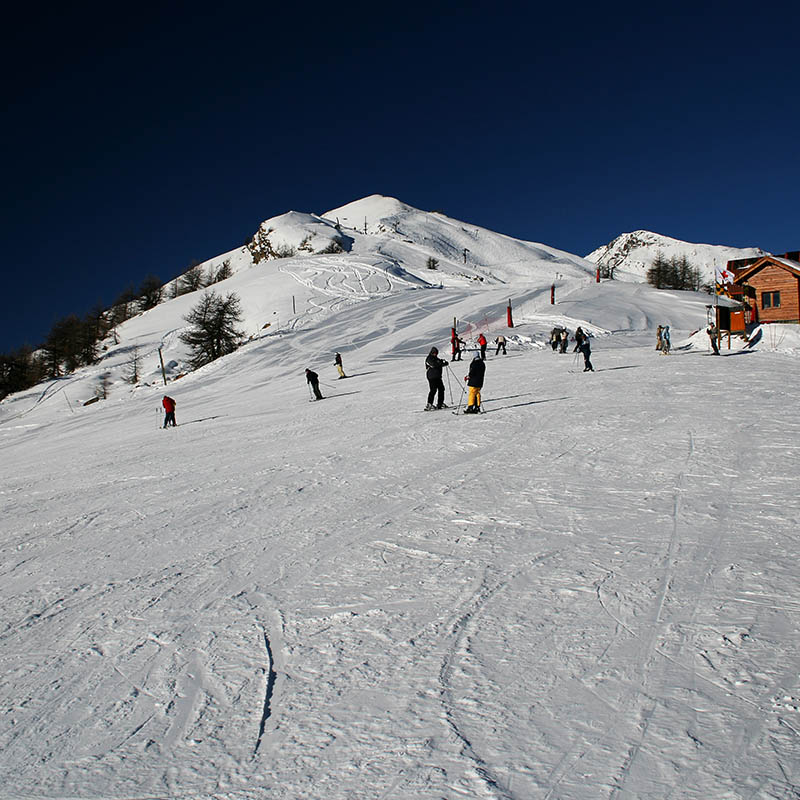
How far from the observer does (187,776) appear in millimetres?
2941

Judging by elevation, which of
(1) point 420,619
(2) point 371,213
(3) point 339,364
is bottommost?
(1) point 420,619

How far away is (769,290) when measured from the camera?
29.5 m

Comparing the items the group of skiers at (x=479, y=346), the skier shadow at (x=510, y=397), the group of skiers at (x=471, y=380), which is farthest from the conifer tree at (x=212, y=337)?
the group of skiers at (x=471, y=380)

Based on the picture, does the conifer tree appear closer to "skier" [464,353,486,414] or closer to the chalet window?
the chalet window

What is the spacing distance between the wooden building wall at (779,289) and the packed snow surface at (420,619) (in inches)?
879

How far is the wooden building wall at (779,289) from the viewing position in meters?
28.7

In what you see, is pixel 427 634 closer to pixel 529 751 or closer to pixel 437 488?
pixel 529 751

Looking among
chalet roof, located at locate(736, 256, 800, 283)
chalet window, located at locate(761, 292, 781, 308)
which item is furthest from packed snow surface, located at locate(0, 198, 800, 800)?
chalet roof, located at locate(736, 256, 800, 283)

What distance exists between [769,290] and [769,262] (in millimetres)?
1471

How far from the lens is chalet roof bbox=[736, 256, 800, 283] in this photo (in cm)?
2869

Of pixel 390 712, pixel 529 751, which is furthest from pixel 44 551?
pixel 529 751

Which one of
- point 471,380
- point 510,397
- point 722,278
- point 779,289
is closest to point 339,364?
point 510,397

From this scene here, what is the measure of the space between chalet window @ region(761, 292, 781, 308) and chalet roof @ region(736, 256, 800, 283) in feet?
4.07

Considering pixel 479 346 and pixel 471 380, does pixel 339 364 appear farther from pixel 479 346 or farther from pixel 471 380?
pixel 471 380
